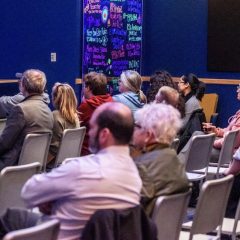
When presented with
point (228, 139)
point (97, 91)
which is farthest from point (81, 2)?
point (228, 139)

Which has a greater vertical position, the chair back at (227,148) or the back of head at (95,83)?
the back of head at (95,83)

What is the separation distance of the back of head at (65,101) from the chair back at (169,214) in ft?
8.60

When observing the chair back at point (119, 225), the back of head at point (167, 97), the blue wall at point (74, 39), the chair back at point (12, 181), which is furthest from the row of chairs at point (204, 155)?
the blue wall at point (74, 39)

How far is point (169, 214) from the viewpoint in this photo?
310 cm

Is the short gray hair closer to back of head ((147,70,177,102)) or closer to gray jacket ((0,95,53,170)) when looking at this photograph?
gray jacket ((0,95,53,170))

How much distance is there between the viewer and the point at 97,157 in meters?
2.69

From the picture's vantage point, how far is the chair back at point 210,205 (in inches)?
128

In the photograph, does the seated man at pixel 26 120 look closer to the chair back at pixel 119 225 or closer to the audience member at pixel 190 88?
Result: the audience member at pixel 190 88

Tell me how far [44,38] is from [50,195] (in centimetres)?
713

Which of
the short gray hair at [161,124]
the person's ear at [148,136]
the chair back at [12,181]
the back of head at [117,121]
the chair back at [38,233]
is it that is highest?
the back of head at [117,121]

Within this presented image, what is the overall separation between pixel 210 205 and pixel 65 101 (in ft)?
8.32

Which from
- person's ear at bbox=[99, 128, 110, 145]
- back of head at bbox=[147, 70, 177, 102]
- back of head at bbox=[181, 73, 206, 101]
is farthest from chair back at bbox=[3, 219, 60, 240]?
back of head at bbox=[181, 73, 206, 101]

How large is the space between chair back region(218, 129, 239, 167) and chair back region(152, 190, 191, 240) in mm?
2377

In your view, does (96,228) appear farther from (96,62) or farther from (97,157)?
(96,62)
